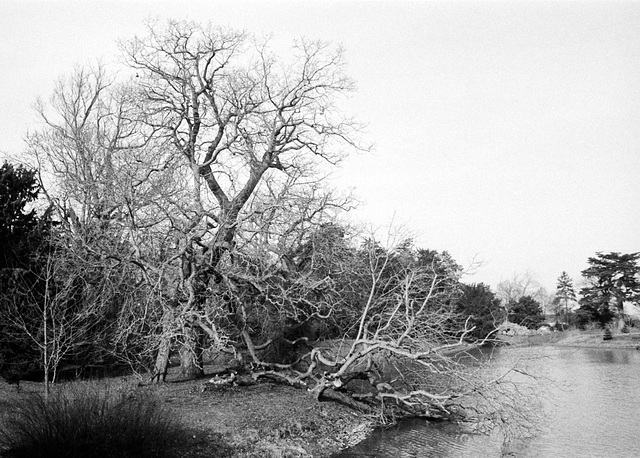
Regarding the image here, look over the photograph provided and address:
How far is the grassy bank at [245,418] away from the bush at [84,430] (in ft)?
0.32

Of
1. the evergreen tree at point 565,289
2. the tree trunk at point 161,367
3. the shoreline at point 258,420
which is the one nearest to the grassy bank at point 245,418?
the shoreline at point 258,420

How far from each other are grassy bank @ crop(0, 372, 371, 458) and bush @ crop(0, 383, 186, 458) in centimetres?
10

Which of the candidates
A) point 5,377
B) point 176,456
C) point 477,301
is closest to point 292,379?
point 176,456

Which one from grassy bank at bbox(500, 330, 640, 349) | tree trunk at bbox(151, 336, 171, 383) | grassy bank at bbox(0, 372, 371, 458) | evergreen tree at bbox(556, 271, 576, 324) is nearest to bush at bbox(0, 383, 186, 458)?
grassy bank at bbox(0, 372, 371, 458)

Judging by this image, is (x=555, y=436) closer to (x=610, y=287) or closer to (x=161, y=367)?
(x=161, y=367)

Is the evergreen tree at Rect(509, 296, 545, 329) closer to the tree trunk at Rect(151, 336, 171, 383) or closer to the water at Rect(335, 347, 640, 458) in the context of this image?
the water at Rect(335, 347, 640, 458)

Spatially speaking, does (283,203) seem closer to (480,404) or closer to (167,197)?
(167,197)

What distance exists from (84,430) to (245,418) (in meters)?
4.47

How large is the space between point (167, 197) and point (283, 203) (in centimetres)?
319

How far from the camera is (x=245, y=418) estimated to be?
1154 cm

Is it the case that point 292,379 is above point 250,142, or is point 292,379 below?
below

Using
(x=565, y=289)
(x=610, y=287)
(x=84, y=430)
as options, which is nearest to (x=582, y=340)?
(x=610, y=287)

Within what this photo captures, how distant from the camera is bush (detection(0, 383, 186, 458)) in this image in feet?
24.4

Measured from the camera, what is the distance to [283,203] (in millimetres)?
14953
